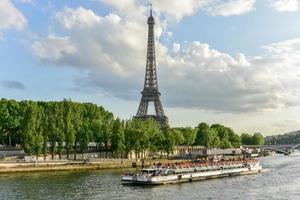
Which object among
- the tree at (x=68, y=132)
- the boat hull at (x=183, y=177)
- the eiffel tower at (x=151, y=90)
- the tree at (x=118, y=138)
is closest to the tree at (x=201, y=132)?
the eiffel tower at (x=151, y=90)

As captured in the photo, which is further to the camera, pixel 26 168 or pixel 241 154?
pixel 241 154

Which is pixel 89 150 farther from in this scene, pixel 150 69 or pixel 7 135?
pixel 150 69

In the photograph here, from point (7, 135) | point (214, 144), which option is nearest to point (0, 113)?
point (7, 135)

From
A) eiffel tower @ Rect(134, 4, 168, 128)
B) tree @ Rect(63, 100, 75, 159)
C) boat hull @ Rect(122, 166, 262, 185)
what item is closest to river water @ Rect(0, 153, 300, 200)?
boat hull @ Rect(122, 166, 262, 185)

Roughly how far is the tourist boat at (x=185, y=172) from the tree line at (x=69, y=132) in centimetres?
2844

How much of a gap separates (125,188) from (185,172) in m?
14.2

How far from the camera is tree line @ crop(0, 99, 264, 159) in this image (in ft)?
318

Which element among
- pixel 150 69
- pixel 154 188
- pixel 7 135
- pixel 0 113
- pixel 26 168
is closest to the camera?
pixel 154 188

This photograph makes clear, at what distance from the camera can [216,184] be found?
241 ft

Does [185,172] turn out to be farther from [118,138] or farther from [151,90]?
[151,90]

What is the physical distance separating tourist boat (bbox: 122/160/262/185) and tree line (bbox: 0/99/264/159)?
28444 mm

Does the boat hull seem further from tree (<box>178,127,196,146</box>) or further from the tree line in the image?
tree (<box>178,127,196,146</box>)

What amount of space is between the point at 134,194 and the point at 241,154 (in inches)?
4752

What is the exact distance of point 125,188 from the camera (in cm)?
6675
